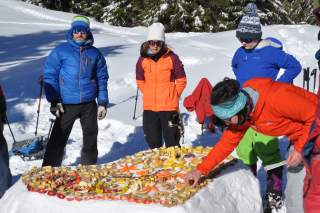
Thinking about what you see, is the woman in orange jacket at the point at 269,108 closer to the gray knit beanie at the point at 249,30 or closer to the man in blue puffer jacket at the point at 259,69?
the man in blue puffer jacket at the point at 259,69

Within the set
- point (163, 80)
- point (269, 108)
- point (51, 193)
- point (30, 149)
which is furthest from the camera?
point (30, 149)

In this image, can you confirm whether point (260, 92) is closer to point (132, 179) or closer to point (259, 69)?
point (132, 179)

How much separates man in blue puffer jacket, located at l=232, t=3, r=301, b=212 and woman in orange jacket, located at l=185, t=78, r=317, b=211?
1.11 meters

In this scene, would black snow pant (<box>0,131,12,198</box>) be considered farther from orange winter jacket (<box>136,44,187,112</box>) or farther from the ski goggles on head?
orange winter jacket (<box>136,44,187,112</box>)

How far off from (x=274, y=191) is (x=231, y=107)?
1890 mm

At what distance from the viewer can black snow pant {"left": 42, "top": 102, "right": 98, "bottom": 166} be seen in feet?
19.1

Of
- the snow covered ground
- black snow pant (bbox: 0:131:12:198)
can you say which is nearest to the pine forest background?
the snow covered ground

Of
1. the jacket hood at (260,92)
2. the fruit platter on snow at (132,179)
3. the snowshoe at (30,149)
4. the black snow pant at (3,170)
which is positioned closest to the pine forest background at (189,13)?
the snowshoe at (30,149)

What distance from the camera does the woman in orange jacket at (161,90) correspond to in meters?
6.04

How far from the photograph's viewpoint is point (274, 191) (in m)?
5.26

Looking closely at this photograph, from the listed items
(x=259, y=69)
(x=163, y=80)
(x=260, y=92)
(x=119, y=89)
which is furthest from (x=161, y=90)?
(x=119, y=89)

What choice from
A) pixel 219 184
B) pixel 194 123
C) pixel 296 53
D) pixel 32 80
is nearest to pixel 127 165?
pixel 219 184

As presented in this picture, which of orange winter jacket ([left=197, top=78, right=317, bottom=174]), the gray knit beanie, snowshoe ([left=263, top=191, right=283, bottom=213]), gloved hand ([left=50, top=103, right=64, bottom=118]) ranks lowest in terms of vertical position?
snowshoe ([left=263, top=191, right=283, bottom=213])

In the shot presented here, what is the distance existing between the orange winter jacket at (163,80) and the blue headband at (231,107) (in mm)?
2391
